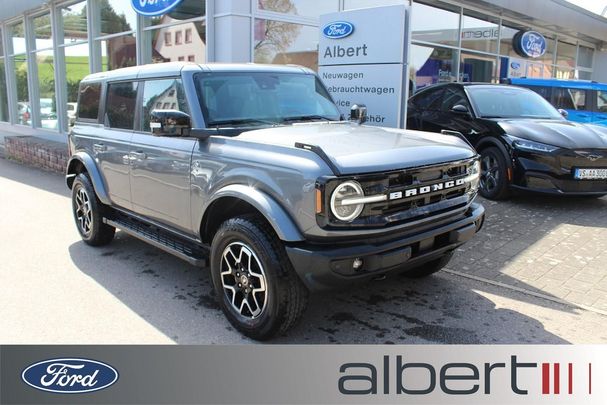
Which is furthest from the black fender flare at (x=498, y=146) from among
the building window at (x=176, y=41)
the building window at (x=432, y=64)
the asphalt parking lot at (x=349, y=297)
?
the building window at (x=432, y=64)

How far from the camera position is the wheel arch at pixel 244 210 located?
3.25 meters

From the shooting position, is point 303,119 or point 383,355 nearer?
point 383,355

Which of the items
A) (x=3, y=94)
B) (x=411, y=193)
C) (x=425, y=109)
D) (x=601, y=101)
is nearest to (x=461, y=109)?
(x=425, y=109)

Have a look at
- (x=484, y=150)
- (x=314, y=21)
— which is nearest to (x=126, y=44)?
(x=314, y=21)

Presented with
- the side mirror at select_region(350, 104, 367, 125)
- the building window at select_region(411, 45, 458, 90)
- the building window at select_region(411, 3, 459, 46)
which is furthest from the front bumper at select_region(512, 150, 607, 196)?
the building window at select_region(411, 3, 459, 46)

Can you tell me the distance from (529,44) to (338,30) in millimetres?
13446

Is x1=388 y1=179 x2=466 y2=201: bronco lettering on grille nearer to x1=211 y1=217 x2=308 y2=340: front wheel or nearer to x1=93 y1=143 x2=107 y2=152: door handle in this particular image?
x1=211 y1=217 x2=308 y2=340: front wheel

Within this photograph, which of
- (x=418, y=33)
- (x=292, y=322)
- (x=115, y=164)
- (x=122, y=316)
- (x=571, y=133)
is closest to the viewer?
(x=292, y=322)

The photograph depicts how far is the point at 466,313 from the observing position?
4125mm

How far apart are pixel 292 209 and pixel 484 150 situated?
210 inches

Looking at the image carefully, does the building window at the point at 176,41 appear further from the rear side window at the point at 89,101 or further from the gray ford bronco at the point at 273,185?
the gray ford bronco at the point at 273,185

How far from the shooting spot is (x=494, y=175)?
7.68m

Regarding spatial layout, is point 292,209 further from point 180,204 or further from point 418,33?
point 418,33

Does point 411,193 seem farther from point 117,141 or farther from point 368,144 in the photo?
point 117,141
